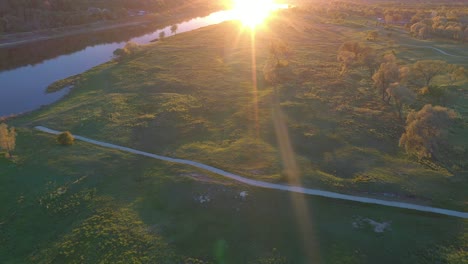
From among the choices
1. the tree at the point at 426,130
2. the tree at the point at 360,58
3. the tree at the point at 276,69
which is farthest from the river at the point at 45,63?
the tree at the point at 426,130

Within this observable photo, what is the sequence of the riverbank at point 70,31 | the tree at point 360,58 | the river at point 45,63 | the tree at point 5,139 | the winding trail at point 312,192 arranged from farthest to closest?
the riverbank at point 70,31, the tree at point 360,58, the river at point 45,63, the tree at point 5,139, the winding trail at point 312,192

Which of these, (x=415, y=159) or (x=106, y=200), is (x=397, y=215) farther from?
(x=106, y=200)

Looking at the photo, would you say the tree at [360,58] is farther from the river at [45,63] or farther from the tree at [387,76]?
the river at [45,63]

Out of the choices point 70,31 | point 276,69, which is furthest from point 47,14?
point 276,69

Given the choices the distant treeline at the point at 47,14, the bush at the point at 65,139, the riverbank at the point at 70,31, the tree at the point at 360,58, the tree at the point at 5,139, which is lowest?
the bush at the point at 65,139

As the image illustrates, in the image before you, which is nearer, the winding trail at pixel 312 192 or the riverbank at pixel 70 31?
the winding trail at pixel 312 192

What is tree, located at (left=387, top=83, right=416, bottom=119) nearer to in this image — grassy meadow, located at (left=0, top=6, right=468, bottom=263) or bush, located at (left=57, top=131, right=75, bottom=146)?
grassy meadow, located at (left=0, top=6, right=468, bottom=263)

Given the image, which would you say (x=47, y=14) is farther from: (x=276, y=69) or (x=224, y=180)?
(x=224, y=180)

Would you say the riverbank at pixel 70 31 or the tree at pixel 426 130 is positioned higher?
the riverbank at pixel 70 31
